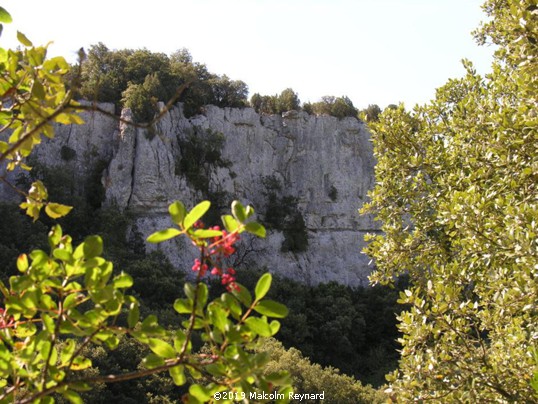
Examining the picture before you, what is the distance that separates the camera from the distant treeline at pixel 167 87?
72.3 ft

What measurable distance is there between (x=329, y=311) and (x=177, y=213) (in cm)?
1932

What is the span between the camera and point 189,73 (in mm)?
24281

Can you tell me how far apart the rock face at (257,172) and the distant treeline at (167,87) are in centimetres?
70

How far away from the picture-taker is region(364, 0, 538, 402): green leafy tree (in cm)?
295

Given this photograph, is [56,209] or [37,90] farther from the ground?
[37,90]

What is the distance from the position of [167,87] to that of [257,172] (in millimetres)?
4607

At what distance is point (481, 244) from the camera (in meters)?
3.21

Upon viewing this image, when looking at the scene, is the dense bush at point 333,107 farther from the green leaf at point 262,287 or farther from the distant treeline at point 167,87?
the green leaf at point 262,287

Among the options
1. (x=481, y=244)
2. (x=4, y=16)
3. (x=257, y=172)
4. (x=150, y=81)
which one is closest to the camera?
(x=4, y=16)

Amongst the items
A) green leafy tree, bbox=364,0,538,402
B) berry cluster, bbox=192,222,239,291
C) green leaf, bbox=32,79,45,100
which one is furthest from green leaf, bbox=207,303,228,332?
green leafy tree, bbox=364,0,538,402

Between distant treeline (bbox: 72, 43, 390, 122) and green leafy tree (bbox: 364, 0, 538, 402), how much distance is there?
1774cm

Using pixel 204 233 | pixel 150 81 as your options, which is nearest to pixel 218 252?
pixel 204 233

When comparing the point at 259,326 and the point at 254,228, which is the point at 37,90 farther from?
the point at 259,326

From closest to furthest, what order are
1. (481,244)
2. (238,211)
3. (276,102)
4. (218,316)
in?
(238,211) → (218,316) → (481,244) → (276,102)
